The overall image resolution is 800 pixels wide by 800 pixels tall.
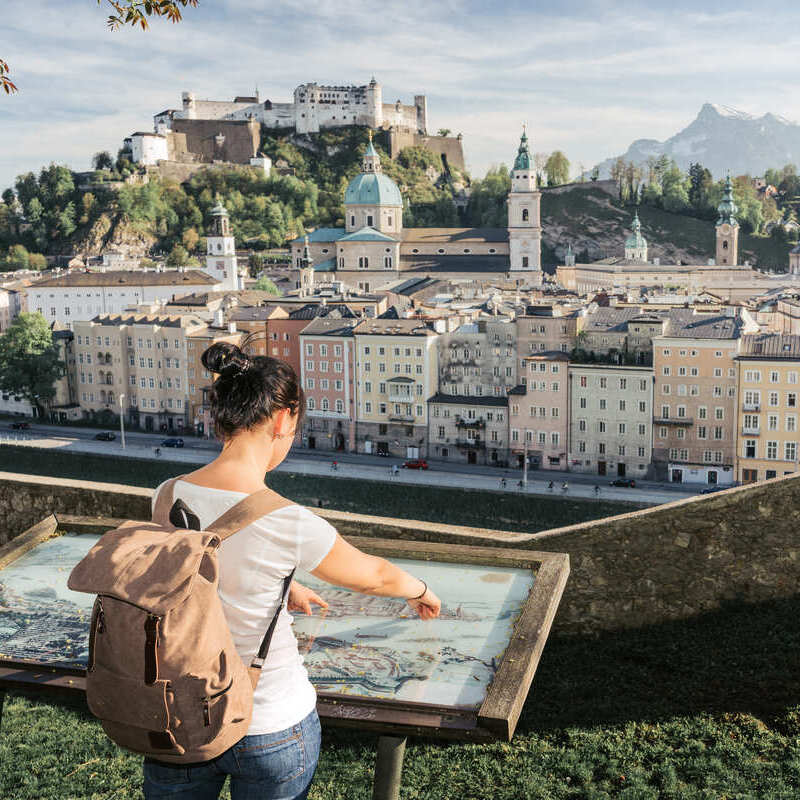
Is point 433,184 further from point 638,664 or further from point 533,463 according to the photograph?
point 638,664

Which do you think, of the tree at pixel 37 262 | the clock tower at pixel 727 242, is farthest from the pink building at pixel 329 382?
the tree at pixel 37 262

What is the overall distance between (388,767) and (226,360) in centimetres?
115

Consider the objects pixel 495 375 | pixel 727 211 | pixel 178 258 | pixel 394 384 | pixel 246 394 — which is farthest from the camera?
pixel 178 258

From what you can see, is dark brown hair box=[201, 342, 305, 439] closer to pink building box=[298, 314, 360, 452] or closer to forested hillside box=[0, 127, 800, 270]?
pink building box=[298, 314, 360, 452]

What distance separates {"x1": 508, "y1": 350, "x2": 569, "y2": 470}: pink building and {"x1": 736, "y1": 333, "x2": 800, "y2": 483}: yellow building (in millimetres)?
5058

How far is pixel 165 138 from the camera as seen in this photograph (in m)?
82.0

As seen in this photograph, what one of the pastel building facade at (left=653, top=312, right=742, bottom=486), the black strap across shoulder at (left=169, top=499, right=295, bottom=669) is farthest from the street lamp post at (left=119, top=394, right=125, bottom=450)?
the black strap across shoulder at (left=169, top=499, right=295, bottom=669)

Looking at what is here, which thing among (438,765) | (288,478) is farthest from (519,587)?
(288,478)

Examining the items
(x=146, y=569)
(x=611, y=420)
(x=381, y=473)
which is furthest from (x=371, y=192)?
(x=146, y=569)

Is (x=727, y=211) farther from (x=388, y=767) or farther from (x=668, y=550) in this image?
(x=388, y=767)

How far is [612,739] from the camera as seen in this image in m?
4.95

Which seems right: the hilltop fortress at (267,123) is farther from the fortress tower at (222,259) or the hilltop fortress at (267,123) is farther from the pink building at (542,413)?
the pink building at (542,413)

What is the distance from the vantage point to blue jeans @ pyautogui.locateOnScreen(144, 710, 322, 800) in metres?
2.27

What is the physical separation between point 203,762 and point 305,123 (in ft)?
293
